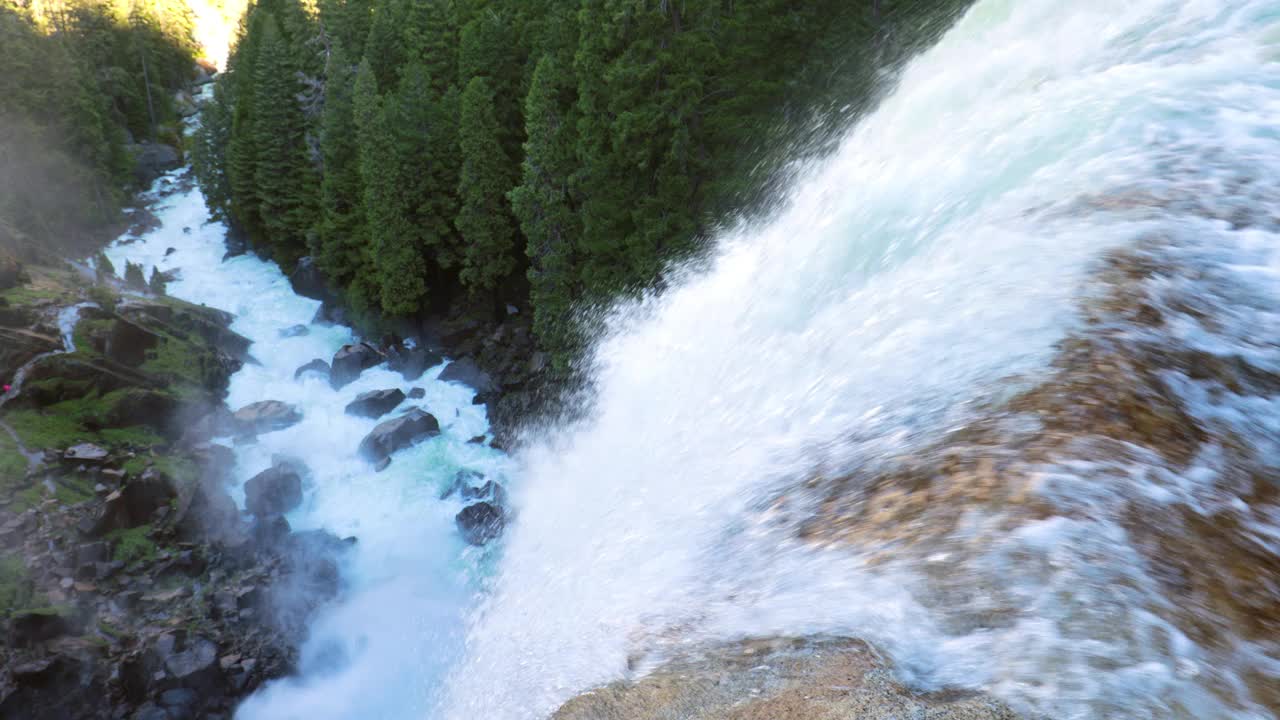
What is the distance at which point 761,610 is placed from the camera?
182 inches

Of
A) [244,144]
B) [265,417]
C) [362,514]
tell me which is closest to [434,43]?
[244,144]

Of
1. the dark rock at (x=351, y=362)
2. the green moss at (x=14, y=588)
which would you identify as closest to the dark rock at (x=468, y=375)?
the dark rock at (x=351, y=362)

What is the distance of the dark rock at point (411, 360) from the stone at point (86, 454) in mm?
10093

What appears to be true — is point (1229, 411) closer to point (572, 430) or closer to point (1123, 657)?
point (1123, 657)

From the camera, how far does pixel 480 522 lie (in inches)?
821

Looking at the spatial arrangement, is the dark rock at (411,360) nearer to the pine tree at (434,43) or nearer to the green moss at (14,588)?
the pine tree at (434,43)

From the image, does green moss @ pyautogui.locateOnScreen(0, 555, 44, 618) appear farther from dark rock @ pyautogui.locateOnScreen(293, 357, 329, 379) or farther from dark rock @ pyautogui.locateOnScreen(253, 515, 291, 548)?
dark rock @ pyautogui.locateOnScreen(293, 357, 329, 379)

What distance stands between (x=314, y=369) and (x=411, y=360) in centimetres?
384

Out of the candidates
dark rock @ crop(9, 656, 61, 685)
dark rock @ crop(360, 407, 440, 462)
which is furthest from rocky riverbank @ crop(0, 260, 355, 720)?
dark rock @ crop(360, 407, 440, 462)

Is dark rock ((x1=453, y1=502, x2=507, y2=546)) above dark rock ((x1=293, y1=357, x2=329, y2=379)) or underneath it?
underneath

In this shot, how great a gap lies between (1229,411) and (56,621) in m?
21.2

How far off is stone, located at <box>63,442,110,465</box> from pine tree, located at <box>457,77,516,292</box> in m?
13.5

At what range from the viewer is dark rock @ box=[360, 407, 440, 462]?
24.2 m

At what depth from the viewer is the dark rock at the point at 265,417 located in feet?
84.7
